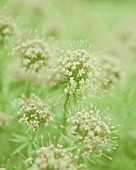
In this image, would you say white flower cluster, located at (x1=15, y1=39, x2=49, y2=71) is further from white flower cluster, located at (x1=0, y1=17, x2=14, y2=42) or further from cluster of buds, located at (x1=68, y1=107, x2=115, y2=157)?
cluster of buds, located at (x1=68, y1=107, x2=115, y2=157)

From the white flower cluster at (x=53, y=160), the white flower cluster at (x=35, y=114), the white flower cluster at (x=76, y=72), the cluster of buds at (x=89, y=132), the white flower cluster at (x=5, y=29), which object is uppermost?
the white flower cluster at (x=5, y=29)

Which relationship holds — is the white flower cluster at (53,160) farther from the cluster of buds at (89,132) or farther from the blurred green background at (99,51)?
the blurred green background at (99,51)

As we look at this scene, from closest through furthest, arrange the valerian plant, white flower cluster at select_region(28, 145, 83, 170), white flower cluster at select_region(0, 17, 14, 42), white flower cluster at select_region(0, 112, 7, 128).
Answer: white flower cluster at select_region(28, 145, 83, 170), the valerian plant, white flower cluster at select_region(0, 112, 7, 128), white flower cluster at select_region(0, 17, 14, 42)

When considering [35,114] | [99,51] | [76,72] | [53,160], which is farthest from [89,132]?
[99,51]

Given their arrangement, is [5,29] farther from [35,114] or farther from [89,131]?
[89,131]

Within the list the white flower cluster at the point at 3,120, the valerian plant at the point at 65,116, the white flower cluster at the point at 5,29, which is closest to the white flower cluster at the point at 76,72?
the valerian plant at the point at 65,116

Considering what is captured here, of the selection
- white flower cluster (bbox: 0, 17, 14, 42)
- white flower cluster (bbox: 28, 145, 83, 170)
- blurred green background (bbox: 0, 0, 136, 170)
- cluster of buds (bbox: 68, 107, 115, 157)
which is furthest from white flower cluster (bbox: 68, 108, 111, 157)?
white flower cluster (bbox: 0, 17, 14, 42)
